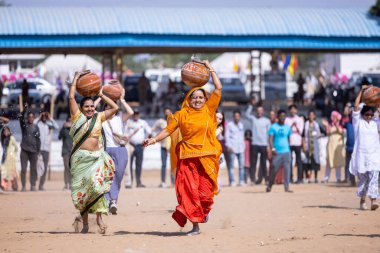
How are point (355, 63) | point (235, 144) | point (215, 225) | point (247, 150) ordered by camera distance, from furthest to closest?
point (355, 63) < point (247, 150) < point (235, 144) < point (215, 225)

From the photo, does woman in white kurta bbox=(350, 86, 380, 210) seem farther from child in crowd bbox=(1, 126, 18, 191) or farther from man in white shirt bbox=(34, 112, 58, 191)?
child in crowd bbox=(1, 126, 18, 191)

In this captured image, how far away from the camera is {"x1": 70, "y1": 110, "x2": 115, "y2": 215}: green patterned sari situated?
12016mm

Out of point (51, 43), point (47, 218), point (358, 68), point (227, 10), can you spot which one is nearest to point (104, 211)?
point (47, 218)

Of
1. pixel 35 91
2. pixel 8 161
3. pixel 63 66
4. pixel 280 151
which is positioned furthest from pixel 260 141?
pixel 63 66

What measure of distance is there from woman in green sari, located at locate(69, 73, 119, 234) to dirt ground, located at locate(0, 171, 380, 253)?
1.34 ft

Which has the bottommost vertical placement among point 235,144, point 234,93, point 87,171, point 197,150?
point 234,93

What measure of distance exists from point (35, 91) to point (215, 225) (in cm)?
3350

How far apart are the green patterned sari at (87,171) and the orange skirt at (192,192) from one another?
908 mm

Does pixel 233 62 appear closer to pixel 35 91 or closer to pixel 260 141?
pixel 35 91

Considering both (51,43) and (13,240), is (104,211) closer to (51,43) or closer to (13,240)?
(13,240)

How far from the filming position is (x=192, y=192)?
1188cm

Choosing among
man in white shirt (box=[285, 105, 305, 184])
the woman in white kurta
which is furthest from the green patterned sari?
man in white shirt (box=[285, 105, 305, 184])

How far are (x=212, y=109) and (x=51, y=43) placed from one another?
→ 18.6 meters

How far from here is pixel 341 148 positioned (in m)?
23.5
